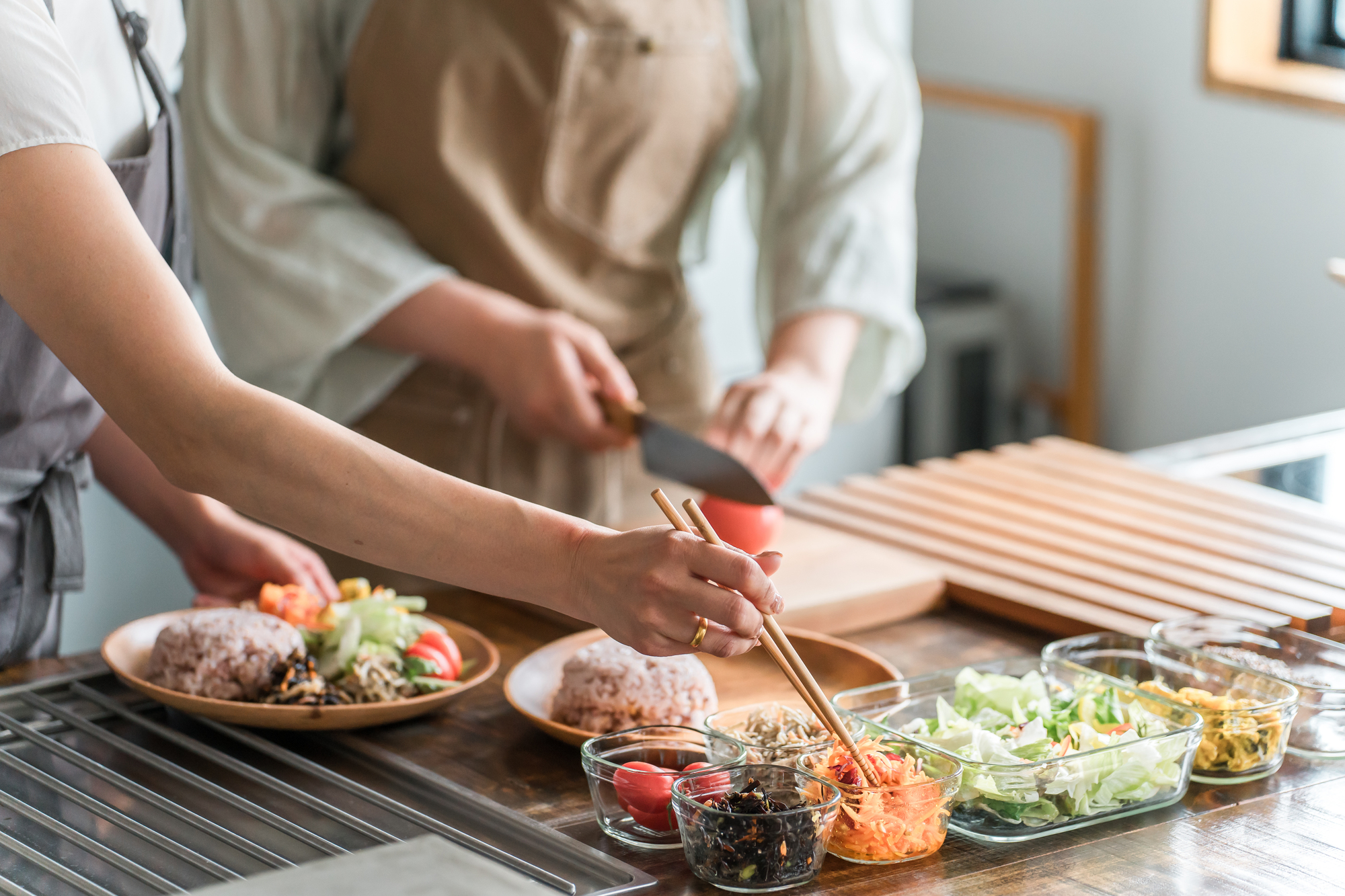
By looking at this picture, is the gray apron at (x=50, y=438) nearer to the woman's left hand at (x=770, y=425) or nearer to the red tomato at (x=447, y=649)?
the red tomato at (x=447, y=649)

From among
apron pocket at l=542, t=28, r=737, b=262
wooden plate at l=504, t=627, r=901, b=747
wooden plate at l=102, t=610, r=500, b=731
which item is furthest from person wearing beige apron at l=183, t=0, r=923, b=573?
wooden plate at l=102, t=610, r=500, b=731

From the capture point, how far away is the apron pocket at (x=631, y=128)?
5.32ft

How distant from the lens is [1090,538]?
4.84ft

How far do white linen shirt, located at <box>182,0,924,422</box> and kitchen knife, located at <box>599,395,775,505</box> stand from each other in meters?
0.26

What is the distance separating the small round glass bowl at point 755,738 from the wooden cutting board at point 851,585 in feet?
0.90

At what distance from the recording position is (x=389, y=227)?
1.62 m

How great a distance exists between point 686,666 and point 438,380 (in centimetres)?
70

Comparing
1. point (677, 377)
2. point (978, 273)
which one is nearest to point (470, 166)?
point (677, 377)

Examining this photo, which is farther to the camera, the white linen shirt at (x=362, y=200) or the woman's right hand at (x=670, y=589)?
the white linen shirt at (x=362, y=200)

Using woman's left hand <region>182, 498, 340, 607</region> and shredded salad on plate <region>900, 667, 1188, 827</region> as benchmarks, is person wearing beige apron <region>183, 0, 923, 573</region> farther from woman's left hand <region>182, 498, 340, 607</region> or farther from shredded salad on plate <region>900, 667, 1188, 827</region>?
shredded salad on plate <region>900, 667, 1188, 827</region>

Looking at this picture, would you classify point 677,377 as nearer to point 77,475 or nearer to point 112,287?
point 77,475

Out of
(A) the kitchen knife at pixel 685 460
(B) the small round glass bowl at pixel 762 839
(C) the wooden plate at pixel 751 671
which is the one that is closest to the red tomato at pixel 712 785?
(B) the small round glass bowl at pixel 762 839

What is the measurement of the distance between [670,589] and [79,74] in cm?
53

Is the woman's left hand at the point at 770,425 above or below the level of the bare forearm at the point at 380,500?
below
